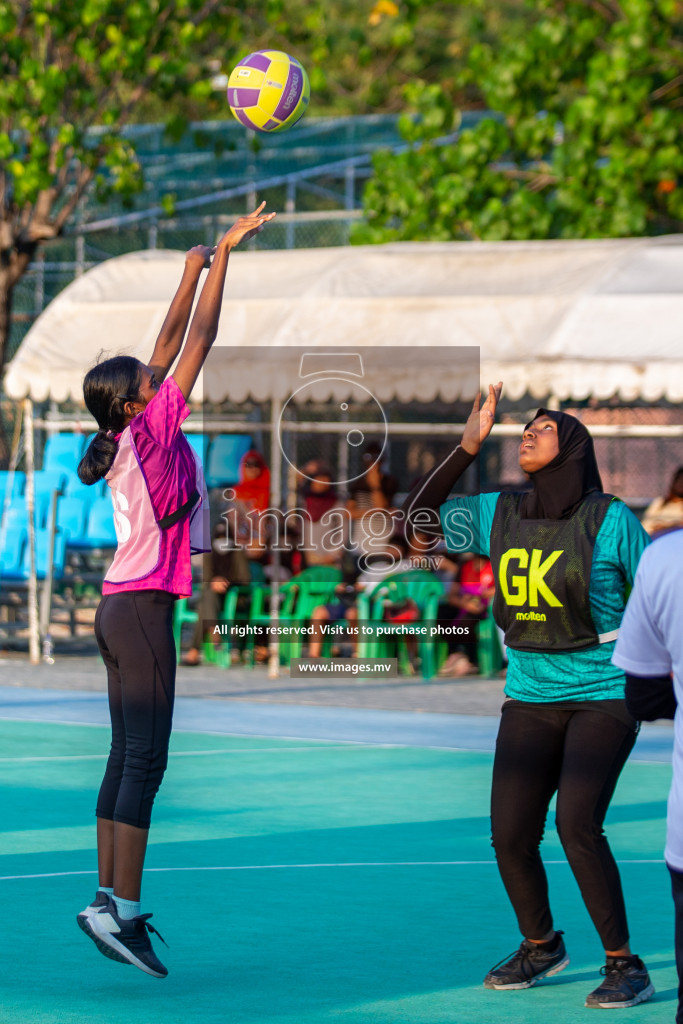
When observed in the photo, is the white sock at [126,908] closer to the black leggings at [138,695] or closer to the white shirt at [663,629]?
the black leggings at [138,695]

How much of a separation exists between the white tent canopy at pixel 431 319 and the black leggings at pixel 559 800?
8.33 meters

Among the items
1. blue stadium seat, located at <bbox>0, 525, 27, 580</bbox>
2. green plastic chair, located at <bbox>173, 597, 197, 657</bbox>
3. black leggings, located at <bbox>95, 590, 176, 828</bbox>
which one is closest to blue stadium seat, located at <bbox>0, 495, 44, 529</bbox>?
blue stadium seat, located at <bbox>0, 525, 27, 580</bbox>

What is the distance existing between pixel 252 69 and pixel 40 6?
11334 mm

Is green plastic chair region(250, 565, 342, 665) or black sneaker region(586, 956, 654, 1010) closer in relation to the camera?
black sneaker region(586, 956, 654, 1010)

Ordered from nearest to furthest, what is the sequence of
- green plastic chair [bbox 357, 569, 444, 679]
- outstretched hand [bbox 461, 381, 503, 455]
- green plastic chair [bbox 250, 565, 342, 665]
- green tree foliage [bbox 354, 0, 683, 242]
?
outstretched hand [bbox 461, 381, 503, 455], green plastic chair [bbox 357, 569, 444, 679], green plastic chair [bbox 250, 565, 342, 665], green tree foliage [bbox 354, 0, 683, 242]

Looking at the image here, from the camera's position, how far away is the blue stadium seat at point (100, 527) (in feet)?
53.9

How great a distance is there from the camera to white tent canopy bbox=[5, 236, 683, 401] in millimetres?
13969

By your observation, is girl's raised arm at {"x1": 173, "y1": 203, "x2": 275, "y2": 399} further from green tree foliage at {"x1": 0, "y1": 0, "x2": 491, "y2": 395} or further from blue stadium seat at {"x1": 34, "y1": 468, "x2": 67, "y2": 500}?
green tree foliage at {"x1": 0, "y1": 0, "x2": 491, "y2": 395}

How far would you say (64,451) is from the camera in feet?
56.9

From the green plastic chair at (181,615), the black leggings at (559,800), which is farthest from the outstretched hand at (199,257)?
the green plastic chair at (181,615)

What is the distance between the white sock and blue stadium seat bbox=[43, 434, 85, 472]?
11.9 m

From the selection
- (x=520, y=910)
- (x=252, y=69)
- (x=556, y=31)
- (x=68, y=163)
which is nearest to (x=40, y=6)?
(x=68, y=163)

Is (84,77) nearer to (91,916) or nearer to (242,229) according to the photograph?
(242,229)

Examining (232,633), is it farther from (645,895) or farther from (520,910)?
(520,910)
